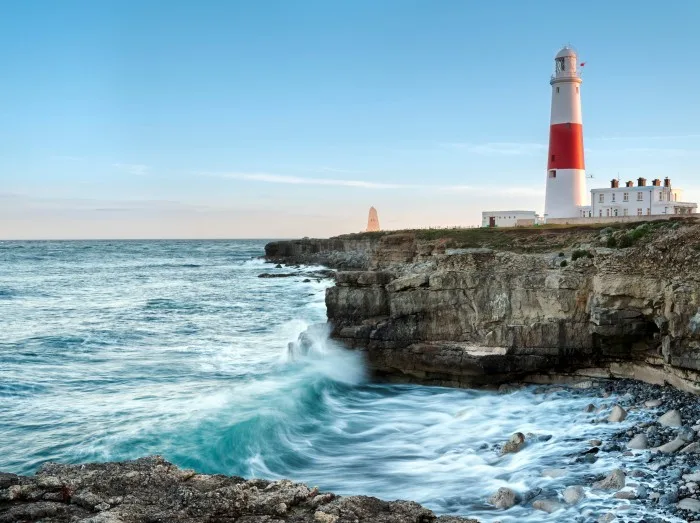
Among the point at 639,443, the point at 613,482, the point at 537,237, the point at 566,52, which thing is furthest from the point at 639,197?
the point at 613,482

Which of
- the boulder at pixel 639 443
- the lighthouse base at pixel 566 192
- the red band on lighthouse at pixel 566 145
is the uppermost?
the red band on lighthouse at pixel 566 145

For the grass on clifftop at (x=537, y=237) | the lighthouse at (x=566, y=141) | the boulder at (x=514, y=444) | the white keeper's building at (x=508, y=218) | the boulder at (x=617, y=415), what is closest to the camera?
the boulder at (x=514, y=444)

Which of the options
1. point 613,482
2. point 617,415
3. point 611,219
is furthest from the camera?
point 611,219

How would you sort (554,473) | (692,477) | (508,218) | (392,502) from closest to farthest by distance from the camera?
1. (392,502)
2. (692,477)
3. (554,473)
4. (508,218)

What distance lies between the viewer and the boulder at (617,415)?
12.4m

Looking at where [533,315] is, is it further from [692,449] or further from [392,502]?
[392,502]

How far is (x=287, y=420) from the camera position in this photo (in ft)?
48.1

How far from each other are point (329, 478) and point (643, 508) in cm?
530

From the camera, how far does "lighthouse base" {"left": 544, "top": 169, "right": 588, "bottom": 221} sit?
39500 millimetres

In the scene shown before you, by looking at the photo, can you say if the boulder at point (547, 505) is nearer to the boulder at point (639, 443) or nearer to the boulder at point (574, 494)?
the boulder at point (574, 494)

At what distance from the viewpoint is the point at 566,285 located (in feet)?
53.2

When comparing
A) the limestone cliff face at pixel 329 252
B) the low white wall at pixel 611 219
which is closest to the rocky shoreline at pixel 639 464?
the low white wall at pixel 611 219

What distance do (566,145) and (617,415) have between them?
1173 inches

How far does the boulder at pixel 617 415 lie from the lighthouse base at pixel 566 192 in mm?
29348
